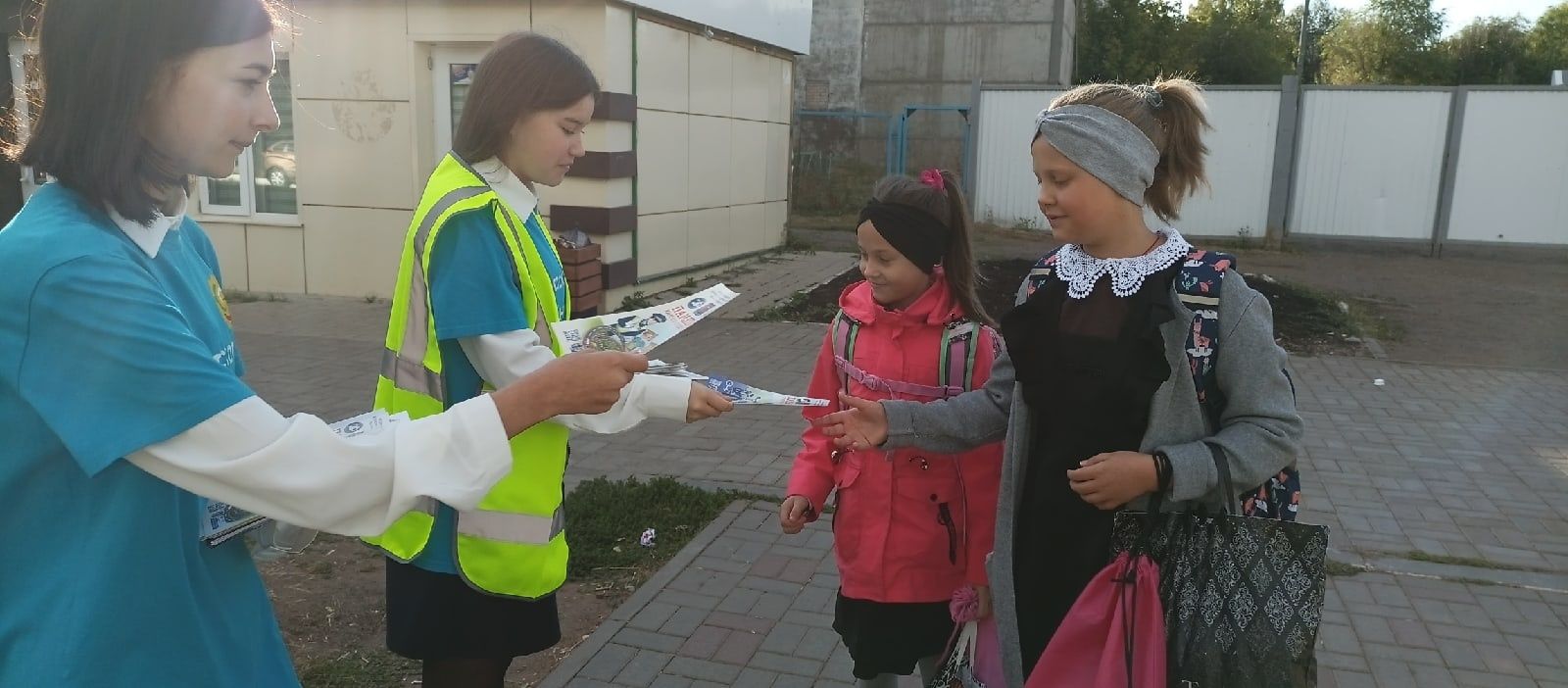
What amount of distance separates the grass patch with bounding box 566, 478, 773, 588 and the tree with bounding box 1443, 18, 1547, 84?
149 ft

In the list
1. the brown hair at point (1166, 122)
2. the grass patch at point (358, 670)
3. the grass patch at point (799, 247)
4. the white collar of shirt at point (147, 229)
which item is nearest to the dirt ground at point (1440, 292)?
the grass patch at point (799, 247)

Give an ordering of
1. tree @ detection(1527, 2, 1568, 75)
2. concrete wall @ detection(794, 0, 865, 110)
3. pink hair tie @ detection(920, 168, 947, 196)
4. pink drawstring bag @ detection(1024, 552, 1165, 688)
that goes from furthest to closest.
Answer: tree @ detection(1527, 2, 1568, 75) < concrete wall @ detection(794, 0, 865, 110) < pink hair tie @ detection(920, 168, 947, 196) < pink drawstring bag @ detection(1024, 552, 1165, 688)

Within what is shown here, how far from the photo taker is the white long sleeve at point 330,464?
1.46 m

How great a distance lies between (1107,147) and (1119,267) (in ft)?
0.81

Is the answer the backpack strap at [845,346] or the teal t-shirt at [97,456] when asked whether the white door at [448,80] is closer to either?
the backpack strap at [845,346]

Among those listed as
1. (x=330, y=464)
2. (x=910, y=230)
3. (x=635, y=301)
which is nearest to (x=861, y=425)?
(x=910, y=230)

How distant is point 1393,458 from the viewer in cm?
614

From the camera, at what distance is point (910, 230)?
9.13 ft

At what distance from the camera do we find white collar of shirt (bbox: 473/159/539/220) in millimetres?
2379

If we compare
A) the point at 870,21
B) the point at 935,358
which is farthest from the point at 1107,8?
the point at 935,358

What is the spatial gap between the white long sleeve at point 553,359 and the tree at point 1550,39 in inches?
1884

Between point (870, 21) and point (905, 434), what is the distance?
21.6 metres

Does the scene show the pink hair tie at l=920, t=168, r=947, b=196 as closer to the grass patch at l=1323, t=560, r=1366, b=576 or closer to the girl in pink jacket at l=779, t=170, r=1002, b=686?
the girl in pink jacket at l=779, t=170, r=1002, b=686

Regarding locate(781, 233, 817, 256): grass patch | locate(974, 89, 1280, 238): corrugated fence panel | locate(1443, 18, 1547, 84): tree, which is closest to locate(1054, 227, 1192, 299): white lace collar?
locate(781, 233, 817, 256): grass patch
